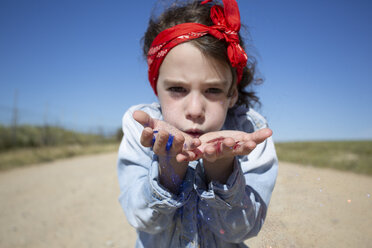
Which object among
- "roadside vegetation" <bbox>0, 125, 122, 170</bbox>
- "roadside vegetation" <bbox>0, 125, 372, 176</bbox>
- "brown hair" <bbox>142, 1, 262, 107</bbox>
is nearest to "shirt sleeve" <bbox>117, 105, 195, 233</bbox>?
"brown hair" <bbox>142, 1, 262, 107</bbox>

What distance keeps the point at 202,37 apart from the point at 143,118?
2.16 feet

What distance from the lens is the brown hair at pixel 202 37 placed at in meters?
1.24

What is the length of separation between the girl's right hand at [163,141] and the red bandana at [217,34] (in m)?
0.58

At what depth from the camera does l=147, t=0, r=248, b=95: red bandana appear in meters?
1.25

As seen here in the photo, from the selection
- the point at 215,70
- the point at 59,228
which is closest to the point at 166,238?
the point at 215,70

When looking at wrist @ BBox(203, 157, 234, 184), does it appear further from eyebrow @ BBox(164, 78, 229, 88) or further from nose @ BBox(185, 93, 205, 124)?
eyebrow @ BBox(164, 78, 229, 88)

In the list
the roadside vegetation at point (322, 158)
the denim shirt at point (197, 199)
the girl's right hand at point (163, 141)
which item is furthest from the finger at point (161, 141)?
the roadside vegetation at point (322, 158)

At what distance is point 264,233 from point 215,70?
73cm

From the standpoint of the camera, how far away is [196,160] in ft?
3.90

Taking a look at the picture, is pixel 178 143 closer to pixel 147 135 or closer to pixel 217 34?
pixel 147 135

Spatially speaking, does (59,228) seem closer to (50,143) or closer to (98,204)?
(98,204)

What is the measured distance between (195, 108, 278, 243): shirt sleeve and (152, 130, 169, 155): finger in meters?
0.29

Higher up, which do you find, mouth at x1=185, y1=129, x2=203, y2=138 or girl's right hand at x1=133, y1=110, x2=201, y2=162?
girl's right hand at x1=133, y1=110, x2=201, y2=162

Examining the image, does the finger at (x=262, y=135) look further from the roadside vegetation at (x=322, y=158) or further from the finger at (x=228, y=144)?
the roadside vegetation at (x=322, y=158)
